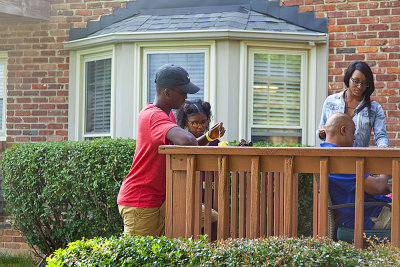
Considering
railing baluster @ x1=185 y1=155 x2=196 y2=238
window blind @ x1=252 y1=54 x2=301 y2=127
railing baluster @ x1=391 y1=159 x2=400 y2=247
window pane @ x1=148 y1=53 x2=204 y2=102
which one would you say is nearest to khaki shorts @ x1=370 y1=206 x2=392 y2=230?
railing baluster @ x1=391 y1=159 x2=400 y2=247

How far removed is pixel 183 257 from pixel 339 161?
3.50ft

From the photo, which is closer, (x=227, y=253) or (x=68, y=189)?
(x=227, y=253)

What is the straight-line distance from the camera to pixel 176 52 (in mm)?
7688

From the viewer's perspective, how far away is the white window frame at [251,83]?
7539 millimetres

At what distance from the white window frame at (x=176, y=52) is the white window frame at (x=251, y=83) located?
384 millimetres

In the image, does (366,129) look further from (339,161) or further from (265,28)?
(265,28)

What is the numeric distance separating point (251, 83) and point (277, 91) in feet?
1.19

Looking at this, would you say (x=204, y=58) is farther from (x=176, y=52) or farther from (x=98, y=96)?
(x=98, y=96)

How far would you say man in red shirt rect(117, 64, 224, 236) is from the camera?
12.4 feet

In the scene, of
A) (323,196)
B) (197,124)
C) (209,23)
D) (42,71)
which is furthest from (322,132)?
(42,71)

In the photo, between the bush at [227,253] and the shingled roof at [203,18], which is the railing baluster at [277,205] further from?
the shingled roof at [203,18]

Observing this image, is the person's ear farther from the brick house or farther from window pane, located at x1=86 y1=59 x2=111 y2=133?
window pane, located at x1=86 y1=59 x2=111 y2=133

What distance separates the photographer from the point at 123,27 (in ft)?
25.8

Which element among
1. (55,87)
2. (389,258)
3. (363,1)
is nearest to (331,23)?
(363,1)
